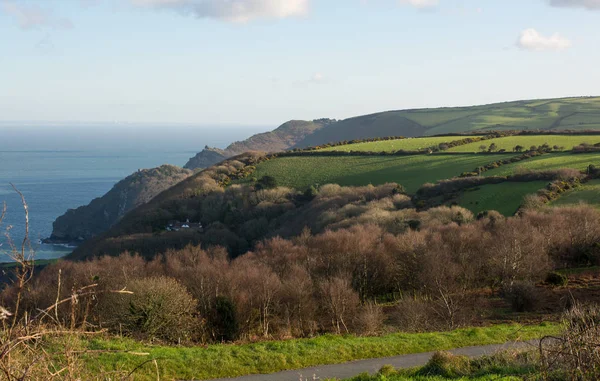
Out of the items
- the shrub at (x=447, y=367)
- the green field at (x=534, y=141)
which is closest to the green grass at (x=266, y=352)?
the shrub at (x=447, y=367)

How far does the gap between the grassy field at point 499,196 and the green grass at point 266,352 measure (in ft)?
105

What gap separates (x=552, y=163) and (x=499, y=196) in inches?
586

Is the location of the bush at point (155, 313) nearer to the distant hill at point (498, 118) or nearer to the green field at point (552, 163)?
the green field at point (552, 163)

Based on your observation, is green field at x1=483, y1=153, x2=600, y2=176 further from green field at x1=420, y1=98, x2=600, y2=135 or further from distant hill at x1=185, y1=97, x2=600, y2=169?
green field at x1=420, y1=98, x2=600, y2=135

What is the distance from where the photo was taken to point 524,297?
26.4m

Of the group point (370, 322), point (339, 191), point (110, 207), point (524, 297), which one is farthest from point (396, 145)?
point (370, 322)

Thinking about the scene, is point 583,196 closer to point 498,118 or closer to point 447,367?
point 447,367

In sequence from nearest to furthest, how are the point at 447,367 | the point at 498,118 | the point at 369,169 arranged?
1. the point at 447,367
2. the point at 369,169
3. the point at 498,118

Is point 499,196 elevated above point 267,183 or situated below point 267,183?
below

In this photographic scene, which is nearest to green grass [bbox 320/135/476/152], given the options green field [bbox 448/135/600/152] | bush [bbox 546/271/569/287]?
green field [bbox 448/135/600/152]

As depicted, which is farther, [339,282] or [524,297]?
[524,297]

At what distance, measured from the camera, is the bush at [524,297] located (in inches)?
1039

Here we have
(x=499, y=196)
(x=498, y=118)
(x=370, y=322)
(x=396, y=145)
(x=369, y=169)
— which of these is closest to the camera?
(x=370, y=322)

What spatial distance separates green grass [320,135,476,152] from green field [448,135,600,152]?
25.5 feet
